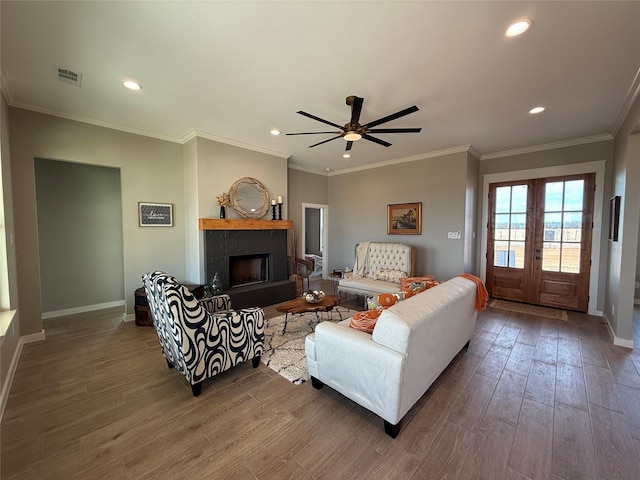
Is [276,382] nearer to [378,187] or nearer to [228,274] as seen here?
[228,274]

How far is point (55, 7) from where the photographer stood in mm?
1763

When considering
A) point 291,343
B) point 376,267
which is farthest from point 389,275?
point 291,343

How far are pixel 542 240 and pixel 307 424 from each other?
5065 mm

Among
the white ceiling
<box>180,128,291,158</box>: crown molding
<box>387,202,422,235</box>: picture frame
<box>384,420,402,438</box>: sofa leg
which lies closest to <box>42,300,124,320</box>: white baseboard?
the white ceiling

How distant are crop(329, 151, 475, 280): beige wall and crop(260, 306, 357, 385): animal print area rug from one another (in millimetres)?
2099

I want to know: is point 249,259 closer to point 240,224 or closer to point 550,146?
point 240,224

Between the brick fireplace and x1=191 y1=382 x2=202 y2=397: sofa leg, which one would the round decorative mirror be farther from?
x1=191 y1=382 x2=202 y2=397: sofa leg

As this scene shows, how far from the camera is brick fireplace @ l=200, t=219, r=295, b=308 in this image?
429cm

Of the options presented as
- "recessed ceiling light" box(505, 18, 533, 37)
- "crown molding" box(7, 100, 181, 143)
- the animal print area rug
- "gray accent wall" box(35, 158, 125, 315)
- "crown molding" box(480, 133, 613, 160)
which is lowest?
the animal print area rug

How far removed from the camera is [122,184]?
153 inches

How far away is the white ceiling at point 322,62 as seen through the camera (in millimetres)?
1792

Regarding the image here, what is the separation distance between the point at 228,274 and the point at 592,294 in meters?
6.06

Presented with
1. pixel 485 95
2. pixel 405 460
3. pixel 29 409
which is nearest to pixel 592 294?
pixel 485 95

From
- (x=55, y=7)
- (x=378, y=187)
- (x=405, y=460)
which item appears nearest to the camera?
(x=405, y=460)
